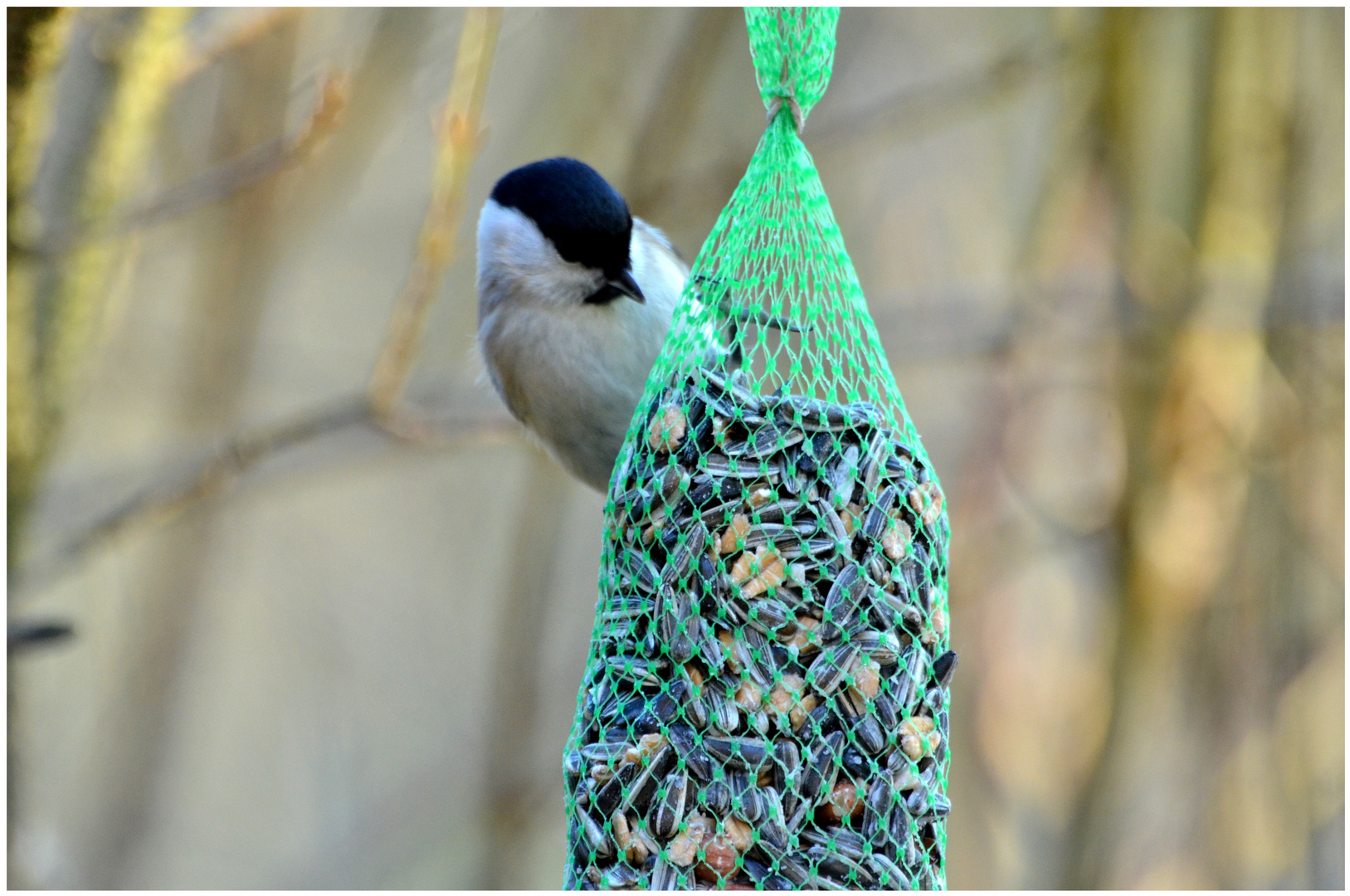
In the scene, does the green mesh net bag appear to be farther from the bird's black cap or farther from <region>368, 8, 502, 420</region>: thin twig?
<region>368, 8, 502, 420</region>: thin twig

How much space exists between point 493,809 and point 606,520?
2269 millimetres

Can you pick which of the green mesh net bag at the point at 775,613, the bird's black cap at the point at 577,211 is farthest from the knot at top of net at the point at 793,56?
the bird's black cap at the point at 577,211

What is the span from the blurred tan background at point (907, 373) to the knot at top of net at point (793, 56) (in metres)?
0.81

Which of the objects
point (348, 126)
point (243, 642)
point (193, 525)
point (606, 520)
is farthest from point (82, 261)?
point (243, 642)

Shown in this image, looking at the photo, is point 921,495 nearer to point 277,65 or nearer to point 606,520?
point 606,520

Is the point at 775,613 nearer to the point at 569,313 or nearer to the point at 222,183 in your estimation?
the point at 569,313

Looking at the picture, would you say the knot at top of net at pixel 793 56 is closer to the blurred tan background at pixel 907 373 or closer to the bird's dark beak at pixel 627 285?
the bird's dark beak at pixel 627 285

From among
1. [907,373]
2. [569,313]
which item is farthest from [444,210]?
[907,373]

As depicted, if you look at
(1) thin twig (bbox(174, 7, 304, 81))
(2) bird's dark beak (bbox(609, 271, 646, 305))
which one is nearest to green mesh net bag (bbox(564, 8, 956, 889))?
(2) bird's dark beak (bbox(609, 271, 646, 305))

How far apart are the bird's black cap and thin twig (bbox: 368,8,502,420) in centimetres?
19

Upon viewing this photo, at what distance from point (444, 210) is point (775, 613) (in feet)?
3.68

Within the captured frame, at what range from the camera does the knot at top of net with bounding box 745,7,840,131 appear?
1.77 m

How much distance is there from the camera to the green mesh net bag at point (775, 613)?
5.29ft

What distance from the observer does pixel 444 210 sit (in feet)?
7.79
